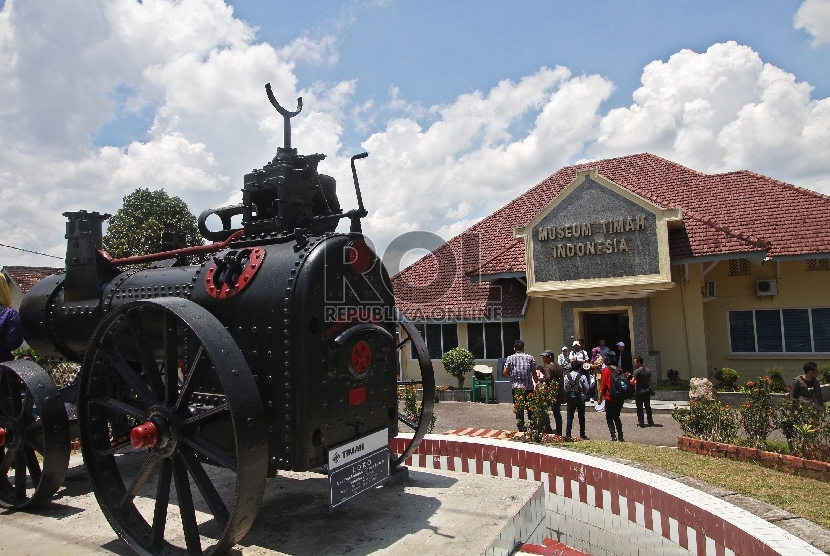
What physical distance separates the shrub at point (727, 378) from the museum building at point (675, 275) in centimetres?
42

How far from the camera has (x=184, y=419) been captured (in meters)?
3.86

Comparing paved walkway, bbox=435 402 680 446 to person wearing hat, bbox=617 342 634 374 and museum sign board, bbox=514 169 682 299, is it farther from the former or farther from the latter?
museum sign board, bbox=514 169 682 299

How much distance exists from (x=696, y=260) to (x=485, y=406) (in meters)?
6.20

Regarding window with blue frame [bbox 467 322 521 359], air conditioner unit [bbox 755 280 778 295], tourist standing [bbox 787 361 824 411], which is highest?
air conditioner unit [bbox 755 280 778 295]

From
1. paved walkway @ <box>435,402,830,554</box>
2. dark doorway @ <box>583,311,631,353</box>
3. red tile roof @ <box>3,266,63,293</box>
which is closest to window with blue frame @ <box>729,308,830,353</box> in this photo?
dark doorway @ <box>583,311,631,353</box>

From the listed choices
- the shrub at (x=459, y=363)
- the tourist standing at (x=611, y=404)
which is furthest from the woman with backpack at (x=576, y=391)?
the shrub at (x=459, y=363)

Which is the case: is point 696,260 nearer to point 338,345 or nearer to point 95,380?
point 338,345

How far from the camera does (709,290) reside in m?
15.8

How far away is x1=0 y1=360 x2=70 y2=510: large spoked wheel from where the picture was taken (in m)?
4.70

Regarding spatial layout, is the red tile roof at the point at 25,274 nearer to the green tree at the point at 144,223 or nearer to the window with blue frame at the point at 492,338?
the green tree at the point at 144,223

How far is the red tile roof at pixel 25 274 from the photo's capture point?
1086 inches

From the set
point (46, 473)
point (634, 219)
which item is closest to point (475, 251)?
point (634, 219)

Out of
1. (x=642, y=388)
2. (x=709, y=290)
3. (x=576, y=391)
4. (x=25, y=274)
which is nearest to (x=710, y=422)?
(x=576, y=391)

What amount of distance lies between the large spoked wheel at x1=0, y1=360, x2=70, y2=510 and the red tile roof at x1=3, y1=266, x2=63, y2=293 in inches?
1019
